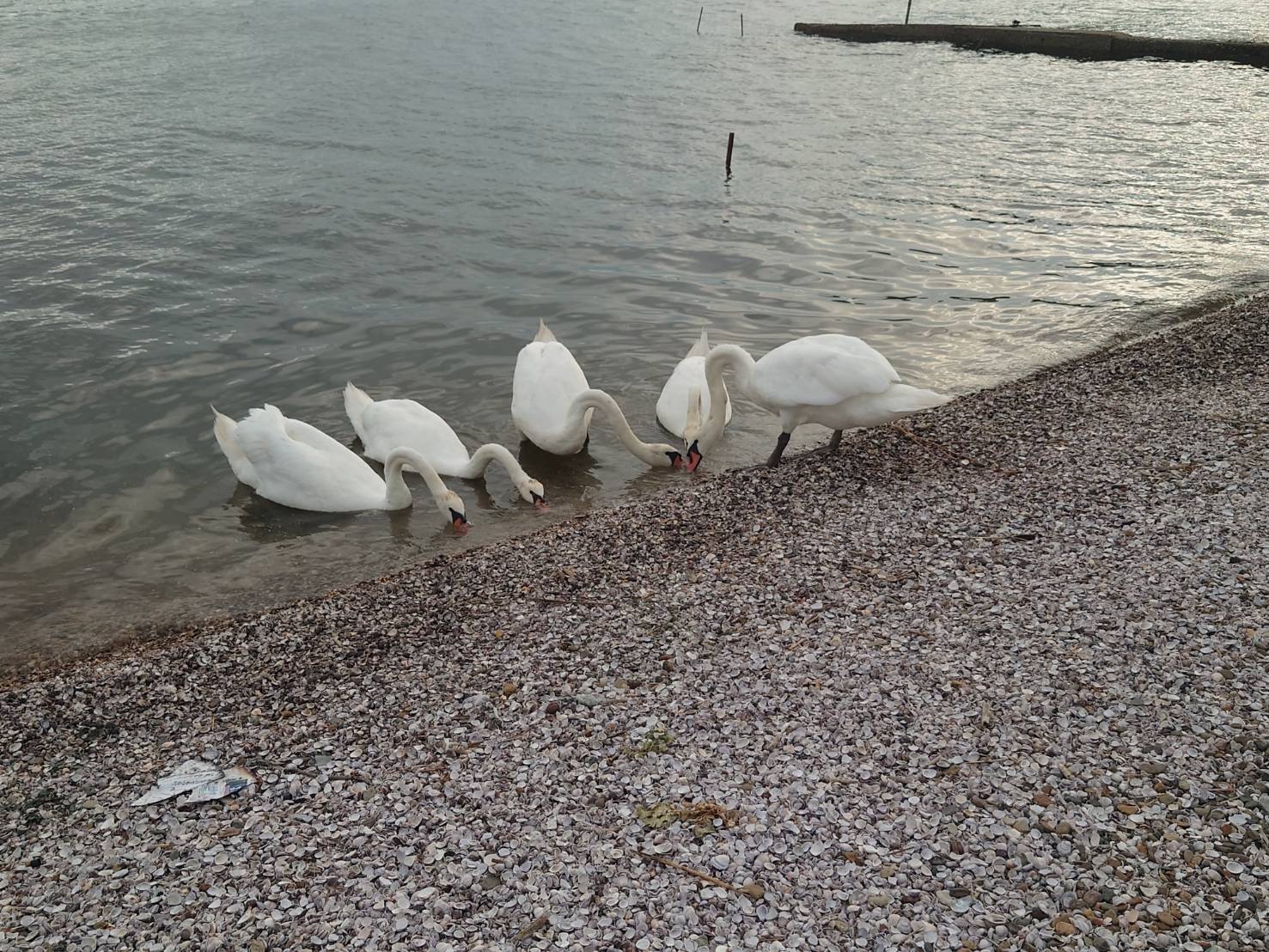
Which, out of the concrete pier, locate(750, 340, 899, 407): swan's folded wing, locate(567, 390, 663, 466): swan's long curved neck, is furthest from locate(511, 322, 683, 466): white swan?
the concrete pier

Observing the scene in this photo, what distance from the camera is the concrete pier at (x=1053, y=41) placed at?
32.3 meters

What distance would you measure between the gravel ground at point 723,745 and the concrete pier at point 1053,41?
32.1 metres

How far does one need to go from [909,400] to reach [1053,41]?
111ft

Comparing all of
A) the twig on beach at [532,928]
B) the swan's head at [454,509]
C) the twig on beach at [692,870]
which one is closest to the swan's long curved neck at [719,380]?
the swan's head at [454,509]

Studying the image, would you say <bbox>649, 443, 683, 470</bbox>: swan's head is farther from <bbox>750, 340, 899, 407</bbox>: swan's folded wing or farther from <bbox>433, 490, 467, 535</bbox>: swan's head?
<bbox>433, 490, 467, 535</bbox>: swan's head

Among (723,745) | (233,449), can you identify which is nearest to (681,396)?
(233,449)

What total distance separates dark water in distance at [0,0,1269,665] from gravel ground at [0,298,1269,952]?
2.20 metres

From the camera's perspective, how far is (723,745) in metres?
4.32

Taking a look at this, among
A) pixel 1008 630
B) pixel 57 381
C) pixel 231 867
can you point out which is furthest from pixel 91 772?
pixel 57 381

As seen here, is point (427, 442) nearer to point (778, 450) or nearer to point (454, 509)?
point (454, 509)

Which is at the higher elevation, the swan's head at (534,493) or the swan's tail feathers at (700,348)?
the swan's tail feathers at (700,348)

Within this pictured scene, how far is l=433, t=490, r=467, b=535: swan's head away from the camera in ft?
27.1

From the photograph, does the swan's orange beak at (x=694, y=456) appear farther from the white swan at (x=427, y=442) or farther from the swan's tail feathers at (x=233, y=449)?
the swan's tail feathers at (x=233, y=449)

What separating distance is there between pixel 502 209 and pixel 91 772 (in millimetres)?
13408
